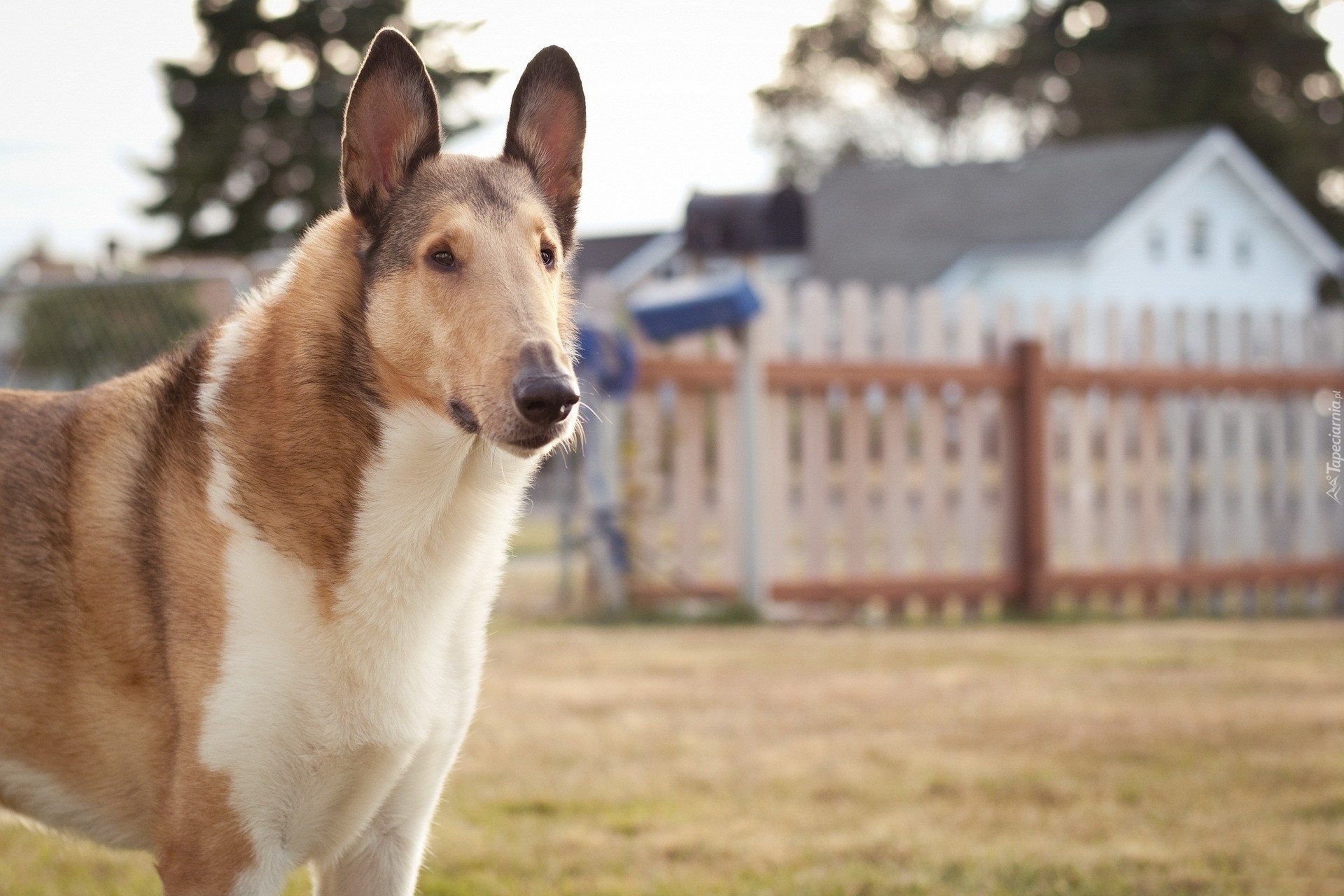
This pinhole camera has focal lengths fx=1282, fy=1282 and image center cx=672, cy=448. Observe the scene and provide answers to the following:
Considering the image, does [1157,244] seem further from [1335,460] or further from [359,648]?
[359,648]

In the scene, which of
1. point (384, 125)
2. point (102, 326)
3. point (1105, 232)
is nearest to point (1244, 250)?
point (1105, 232)

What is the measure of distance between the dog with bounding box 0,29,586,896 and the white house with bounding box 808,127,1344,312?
106 feet

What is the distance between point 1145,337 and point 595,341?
451cm

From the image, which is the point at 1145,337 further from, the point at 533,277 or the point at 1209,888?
the point at 533,277

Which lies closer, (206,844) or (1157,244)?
(206,844)

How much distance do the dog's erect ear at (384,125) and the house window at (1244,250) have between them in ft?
127

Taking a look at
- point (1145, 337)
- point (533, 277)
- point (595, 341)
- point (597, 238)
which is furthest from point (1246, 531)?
point (597, 238)

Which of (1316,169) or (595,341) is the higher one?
(1316,169)

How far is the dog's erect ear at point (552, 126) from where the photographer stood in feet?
9.29

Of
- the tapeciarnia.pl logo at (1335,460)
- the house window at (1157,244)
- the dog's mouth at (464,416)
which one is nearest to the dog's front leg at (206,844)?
the dog's mouth at (464,416)

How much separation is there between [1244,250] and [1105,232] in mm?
6240

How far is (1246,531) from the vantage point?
10.3m

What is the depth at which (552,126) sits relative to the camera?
2867mm

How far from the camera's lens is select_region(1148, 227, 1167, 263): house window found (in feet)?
117
